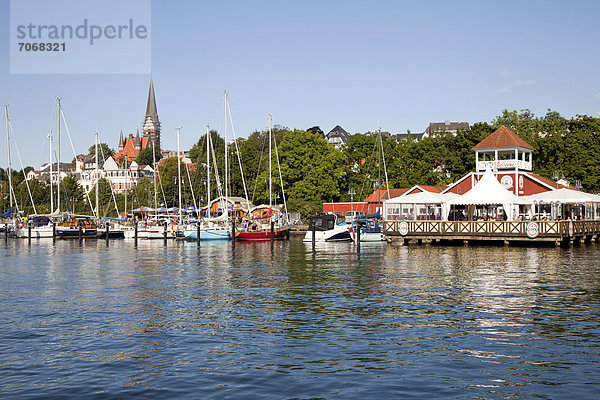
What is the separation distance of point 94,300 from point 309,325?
34.4 ft

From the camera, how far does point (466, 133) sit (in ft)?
283

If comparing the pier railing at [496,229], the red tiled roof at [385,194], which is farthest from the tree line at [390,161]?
the pier railing at [496,229]

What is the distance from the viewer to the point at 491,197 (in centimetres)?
5356

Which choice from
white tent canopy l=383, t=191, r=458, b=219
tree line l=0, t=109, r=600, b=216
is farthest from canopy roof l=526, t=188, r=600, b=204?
tree line l=0, t=109, r=600, b=216

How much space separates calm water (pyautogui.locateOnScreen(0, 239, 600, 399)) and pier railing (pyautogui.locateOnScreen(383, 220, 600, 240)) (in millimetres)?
14999

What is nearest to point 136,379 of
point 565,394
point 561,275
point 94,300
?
point 565,394

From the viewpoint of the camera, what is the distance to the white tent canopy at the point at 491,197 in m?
53.3

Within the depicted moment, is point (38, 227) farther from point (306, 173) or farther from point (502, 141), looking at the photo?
point (502, 141)

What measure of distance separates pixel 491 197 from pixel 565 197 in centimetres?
755

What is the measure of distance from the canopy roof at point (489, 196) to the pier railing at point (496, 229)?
2092mm

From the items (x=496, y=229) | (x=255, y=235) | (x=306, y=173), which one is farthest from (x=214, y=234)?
(x=496, y=229)

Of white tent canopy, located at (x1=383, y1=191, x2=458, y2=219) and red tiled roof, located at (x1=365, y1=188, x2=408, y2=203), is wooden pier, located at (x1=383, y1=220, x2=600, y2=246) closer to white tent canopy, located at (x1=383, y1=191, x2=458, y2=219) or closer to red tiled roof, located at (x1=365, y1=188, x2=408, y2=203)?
white tent canopy, located at (x1=383, y1=191, x2=458, y2=219)

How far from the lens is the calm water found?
45.5 ft

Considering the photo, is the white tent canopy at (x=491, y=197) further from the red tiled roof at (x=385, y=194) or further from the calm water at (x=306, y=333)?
the red tiled roof at (x=385, y=194)
